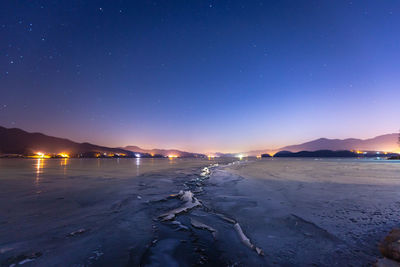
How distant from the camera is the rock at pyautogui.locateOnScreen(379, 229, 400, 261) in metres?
3.44

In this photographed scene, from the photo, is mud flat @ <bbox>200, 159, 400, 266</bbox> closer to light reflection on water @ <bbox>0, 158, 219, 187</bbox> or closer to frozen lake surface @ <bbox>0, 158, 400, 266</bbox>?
frozen lake surface @ <bbox>0, 158, 400, 266</bbox>

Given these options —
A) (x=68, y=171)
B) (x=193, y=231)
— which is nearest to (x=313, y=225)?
(x=193, y=231)

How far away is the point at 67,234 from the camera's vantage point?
4.57 m

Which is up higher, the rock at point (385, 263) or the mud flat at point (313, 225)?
the rock at point (385, 263)

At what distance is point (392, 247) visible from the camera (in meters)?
3.57

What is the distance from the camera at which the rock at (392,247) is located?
11.3 ft

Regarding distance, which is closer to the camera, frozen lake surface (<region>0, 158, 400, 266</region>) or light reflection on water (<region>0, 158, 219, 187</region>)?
frozen lake surface (<region>0, 158, 400, 266</region>)

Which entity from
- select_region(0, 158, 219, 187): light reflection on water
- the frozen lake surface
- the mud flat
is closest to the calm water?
select_region(0, 158, 219, 187): light reflection on water

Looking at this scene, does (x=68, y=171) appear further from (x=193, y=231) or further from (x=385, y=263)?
(x=385, y=263)

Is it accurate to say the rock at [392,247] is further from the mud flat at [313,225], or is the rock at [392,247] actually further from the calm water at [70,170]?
the calm water at [70,170]

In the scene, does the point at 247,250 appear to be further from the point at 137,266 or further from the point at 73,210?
the point at 73,210

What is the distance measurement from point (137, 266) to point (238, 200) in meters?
6.05

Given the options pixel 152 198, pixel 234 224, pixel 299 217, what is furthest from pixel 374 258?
pixel 152 198

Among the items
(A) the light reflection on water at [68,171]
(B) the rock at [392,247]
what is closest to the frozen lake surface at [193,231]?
(B) the rock at [392,247]
